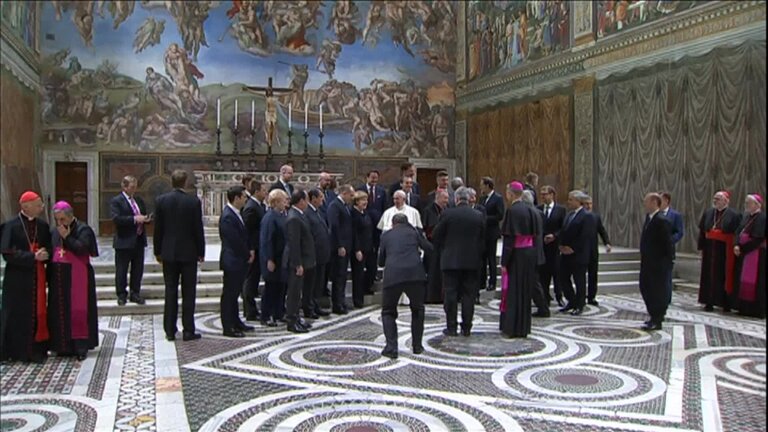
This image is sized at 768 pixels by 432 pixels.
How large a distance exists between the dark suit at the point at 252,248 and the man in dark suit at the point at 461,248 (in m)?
2.35

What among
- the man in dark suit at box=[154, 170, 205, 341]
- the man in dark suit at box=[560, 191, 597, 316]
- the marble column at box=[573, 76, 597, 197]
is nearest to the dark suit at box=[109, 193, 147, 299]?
the man in dark suit at box=[154, 170, 205, 341]

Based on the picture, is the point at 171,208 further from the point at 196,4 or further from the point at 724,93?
the point at 196,4

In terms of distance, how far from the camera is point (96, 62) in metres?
18.8

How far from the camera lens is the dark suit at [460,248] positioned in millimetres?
7344

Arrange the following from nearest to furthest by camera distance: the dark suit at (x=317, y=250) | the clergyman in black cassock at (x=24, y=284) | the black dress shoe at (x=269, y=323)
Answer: the clergyman in black cassock at (x=24, y=284) → the black dress shoe at (x=269, y=323) → the dark suit at (x=317, y=250)

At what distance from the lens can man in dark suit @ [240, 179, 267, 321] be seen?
845 cm

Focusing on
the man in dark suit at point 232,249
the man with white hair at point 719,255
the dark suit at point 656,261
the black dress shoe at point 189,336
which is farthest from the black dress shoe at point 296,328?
the man with white hair at point 719,255

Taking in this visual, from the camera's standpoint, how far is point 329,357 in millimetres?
6738

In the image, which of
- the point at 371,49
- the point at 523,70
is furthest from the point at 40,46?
the point at 523,70

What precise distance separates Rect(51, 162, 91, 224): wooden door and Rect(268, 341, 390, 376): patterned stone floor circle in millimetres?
13488

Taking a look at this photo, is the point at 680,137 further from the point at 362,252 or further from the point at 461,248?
the point at 461,248

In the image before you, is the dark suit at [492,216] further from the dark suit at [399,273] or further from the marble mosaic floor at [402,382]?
the dark suit at [399,273]

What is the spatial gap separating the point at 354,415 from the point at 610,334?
13.3 ft

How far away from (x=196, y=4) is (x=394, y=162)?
7.39m
